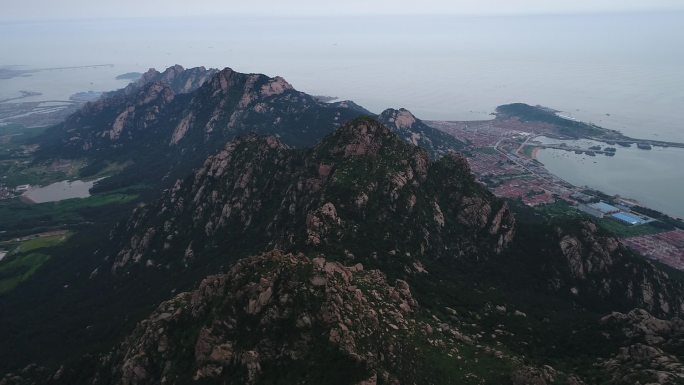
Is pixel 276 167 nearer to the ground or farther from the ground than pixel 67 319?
farther from the ground

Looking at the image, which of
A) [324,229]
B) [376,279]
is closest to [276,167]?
[324,229]

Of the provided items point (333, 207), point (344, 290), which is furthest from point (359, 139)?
point (344, 290)

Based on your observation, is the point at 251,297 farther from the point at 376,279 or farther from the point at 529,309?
the point at 529,309

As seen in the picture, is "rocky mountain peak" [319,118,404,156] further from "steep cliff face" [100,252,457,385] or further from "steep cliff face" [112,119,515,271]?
"steep cliff face" [100,252,457,385]

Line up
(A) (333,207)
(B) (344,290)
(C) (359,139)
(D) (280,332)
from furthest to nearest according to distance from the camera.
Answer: (C) (359,139) < (A) (333,207) < (B) (344,290) < (D) (280,332)

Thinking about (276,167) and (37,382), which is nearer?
(37,382)

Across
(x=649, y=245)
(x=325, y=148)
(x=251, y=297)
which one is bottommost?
(x=649, y=245)

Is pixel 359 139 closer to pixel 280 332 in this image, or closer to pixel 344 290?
pixel 344 290
